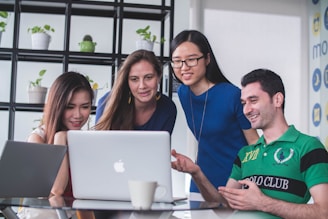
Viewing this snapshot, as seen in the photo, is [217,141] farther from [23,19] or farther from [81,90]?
[23,19]

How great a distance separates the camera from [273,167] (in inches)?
74.9

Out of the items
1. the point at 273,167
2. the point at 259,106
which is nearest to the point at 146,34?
the point at 259,106

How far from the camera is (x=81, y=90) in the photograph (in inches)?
100

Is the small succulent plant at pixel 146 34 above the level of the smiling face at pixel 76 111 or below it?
above

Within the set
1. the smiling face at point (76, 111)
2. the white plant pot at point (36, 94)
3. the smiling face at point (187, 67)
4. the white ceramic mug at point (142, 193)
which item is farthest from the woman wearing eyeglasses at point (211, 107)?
the white plant pot at point (36, 94)

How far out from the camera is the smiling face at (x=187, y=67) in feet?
8.39

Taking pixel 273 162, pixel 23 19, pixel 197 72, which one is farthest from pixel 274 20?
pixel 273 162

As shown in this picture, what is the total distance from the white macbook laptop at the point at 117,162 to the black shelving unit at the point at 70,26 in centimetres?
227

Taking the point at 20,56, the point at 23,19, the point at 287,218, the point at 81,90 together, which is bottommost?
the point at 287,218

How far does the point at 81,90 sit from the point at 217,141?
2.44ft

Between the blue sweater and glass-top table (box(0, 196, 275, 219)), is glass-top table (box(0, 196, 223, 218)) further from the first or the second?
the blue sweater

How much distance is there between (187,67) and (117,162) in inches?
38.4

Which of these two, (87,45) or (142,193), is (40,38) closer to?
(87,45)

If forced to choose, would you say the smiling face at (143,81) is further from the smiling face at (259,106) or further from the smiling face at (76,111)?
the smiling face at (259,106)
